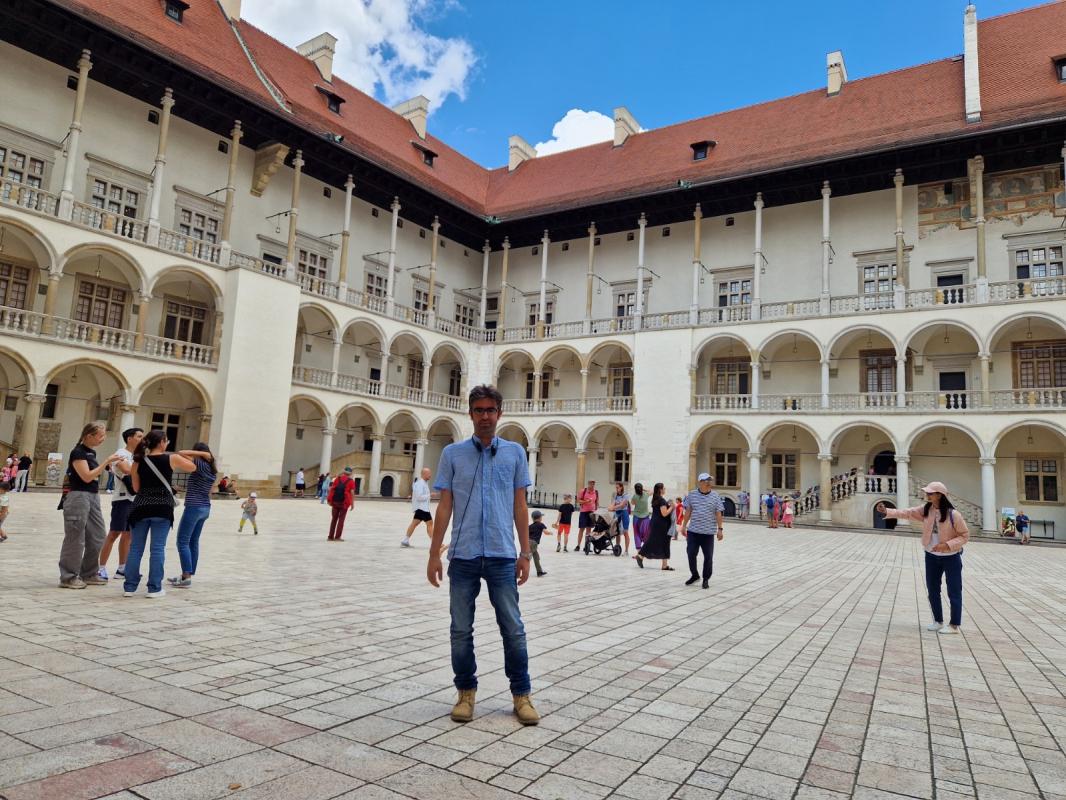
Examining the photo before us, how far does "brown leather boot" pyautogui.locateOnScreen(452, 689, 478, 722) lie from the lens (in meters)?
3.60

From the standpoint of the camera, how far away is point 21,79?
22500 millimetres

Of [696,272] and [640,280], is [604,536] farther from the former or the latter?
[640,280]

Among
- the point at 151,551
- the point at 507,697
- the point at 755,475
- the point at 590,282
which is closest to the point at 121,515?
the point at 151,551

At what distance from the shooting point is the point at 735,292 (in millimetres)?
32125

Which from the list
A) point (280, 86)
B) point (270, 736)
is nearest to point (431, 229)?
point (280, 86)

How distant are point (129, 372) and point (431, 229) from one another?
17.2m

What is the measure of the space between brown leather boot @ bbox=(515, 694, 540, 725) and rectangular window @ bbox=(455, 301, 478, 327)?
3451cm

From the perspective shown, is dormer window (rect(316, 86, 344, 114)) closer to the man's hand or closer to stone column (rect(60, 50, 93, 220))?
stone column (rect(60, 50, 93, 220))

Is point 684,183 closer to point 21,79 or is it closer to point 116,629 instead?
point 21,79

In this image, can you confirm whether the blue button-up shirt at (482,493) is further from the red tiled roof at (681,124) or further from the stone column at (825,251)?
the stone column at (825,251)

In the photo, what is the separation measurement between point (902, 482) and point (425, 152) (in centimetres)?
2760

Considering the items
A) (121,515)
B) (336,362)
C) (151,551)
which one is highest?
(336,362)

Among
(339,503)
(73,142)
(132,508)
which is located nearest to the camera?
(132,508)

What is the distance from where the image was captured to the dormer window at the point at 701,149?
3375cm
